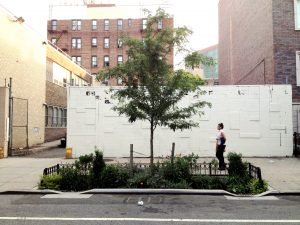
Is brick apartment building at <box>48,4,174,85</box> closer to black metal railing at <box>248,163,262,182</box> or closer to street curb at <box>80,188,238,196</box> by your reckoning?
black metal railing at <box>248,163,262,182</box>

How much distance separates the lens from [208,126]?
1942 cm

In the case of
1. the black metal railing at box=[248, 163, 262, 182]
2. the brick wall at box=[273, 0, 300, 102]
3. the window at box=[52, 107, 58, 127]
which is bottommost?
the black metal railing at box=[248, 163, 262, 182]

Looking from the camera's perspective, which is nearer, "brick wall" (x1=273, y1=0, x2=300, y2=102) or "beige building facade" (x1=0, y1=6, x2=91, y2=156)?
"brick wall" (x1=273, y1=0, x2=300, y2=102)

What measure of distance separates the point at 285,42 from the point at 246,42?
7.81 meters

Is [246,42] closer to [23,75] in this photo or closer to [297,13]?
[297,13]

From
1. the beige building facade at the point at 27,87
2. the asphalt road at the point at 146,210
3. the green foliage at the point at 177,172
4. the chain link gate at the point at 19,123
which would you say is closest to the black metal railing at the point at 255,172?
the asphalt road at the point at 146,210

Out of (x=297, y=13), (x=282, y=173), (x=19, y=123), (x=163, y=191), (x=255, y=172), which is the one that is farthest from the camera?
(x=19, y=123)

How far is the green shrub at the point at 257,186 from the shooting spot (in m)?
10.2

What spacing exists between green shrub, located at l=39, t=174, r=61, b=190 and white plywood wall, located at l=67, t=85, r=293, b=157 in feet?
28.2

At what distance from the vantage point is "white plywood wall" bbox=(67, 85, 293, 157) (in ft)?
63.1

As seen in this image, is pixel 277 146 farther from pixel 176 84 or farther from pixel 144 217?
pixel 144 217

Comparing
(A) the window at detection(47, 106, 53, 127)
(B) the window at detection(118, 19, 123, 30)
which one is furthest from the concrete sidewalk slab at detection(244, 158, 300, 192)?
(B) the window at detection(118, 19, 123, 30)

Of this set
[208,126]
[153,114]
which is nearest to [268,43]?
[208,126]

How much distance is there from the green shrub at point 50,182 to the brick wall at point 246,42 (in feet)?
49.6
